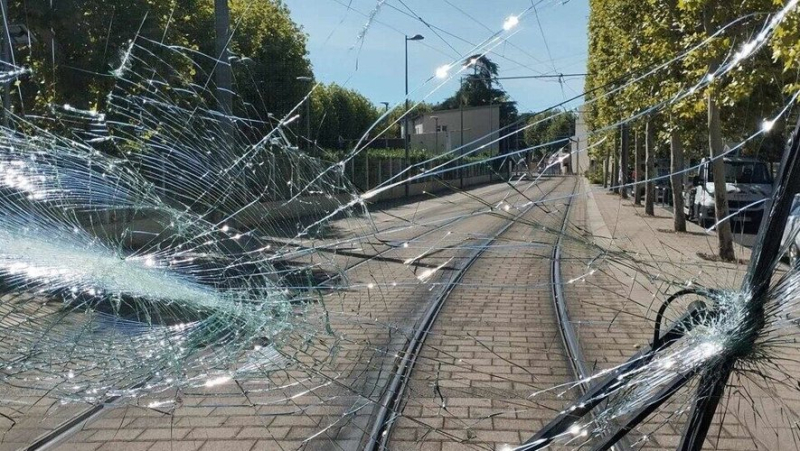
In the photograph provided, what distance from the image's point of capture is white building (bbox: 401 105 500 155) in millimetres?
2551

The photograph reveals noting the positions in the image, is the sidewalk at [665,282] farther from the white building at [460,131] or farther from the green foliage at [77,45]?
the green foliage at [77,45]

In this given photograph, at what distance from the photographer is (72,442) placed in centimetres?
395

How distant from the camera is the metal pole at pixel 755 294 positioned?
1.60 meters

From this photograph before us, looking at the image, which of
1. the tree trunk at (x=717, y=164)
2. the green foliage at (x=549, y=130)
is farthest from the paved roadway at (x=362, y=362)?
the tree trunk at (x=717, y=164)

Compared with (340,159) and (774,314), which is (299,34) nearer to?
(340,159)

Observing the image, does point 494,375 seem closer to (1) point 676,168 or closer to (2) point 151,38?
(2) point 151,38

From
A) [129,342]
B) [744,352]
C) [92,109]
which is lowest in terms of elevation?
[129,342]

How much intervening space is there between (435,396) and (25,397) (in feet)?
7.65

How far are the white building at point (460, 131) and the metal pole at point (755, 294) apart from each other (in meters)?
1.01

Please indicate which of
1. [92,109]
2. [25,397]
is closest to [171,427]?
[25,397]

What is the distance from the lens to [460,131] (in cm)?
317

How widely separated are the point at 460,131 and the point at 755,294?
1.70 meters

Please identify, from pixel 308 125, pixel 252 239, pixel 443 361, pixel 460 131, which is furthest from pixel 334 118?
pixel 443 361

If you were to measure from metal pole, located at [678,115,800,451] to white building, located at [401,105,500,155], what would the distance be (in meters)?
1.01
